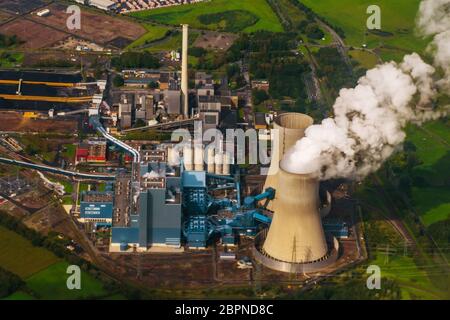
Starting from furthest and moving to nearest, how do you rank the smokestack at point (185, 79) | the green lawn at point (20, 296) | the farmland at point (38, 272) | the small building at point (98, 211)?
the smokestack at point (185, 79) → the small building at point (98, 211) → the farmland at point (38, 272) → the green lawn at point (20, 296)

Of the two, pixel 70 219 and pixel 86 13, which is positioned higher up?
pixel 86 13

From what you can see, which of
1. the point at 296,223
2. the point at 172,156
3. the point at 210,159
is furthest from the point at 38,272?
the point at 210,159

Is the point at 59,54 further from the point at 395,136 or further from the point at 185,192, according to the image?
the point at 395,136

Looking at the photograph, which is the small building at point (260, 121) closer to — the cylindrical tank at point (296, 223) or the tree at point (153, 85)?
the tree at point (153, 85)


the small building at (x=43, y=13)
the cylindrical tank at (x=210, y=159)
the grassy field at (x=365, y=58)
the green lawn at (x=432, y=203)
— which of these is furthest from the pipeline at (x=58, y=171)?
the small building at (x=43, y=13)

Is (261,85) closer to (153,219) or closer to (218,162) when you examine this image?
(218,162)

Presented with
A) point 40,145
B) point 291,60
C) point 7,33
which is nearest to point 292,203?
point 40,145

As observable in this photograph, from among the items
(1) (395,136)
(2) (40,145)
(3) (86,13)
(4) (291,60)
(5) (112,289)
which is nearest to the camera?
(5) (112,289)
